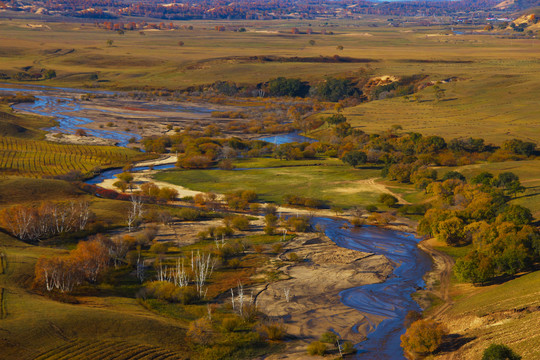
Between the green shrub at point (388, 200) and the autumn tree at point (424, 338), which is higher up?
the autumn tree at point (424, 338)

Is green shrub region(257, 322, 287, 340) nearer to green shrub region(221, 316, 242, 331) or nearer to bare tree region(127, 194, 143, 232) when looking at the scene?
green shrub region(221, 316, 242, 331)

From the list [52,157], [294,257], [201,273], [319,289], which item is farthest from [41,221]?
[52,157]

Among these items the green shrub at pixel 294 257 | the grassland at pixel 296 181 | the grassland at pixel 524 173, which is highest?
the grassland at pixel 524 173

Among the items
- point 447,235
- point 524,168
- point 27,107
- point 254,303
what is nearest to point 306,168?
point 524,168

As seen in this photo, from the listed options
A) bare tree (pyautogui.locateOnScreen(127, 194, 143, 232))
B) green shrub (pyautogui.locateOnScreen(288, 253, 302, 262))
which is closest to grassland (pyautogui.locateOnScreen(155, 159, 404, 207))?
bare tree (pyautogui.locateOnScreen(127, 194, 143, 232))

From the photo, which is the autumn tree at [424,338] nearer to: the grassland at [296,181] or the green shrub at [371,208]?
the green shrub at [371,208]

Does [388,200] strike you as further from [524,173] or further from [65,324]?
[65,324]

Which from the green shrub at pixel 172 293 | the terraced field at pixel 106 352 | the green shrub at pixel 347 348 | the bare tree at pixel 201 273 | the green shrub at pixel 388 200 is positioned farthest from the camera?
the green shrub at pixel 388 200

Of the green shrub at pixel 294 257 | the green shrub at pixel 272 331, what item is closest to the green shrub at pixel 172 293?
the green shrub at pixel 272 331

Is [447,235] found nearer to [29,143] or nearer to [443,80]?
[29,143]
